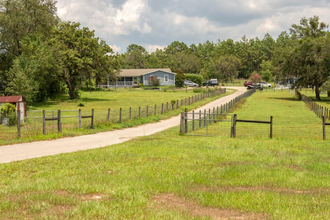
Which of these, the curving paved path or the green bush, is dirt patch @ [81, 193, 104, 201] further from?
the green bush

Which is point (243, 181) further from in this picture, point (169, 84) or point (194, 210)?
point (169, 84)

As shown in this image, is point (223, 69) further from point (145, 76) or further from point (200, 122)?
point (200, 122)

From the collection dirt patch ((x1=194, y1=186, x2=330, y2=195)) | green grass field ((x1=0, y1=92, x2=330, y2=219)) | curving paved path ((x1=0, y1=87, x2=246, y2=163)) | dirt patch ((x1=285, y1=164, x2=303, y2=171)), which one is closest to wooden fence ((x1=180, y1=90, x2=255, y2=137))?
curving paved path ((x1=0, y1=87, x2=246, y2=163))

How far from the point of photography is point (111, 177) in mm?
9141

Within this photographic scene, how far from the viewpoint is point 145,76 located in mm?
92312

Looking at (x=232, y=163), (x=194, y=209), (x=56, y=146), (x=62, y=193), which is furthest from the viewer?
(x=56, y=146)

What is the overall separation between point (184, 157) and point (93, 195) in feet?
17.0

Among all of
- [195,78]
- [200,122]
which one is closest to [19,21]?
[200,122]

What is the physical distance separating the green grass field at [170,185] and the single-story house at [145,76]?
7909 centimetres

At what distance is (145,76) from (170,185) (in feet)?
278

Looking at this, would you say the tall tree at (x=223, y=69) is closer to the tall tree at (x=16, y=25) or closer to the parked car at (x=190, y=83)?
the parked car at (x=190, y=83)

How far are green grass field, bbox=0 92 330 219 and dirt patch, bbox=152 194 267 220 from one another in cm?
2

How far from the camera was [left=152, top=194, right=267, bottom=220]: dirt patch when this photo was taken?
20.8ft

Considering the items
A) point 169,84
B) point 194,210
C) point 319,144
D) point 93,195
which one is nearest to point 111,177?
point 93,195
